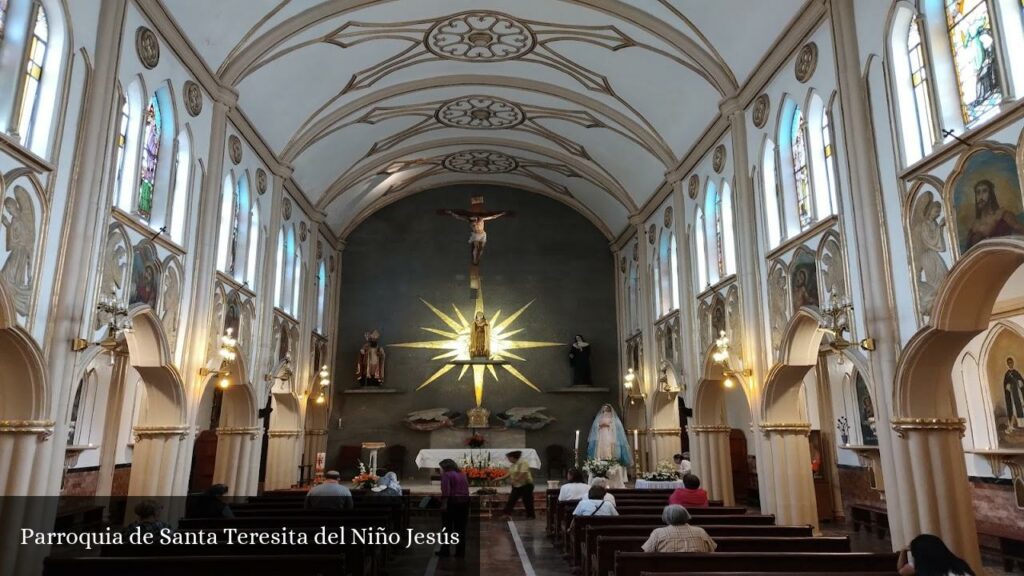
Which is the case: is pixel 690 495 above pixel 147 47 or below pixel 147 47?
below

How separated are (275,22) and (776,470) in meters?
12.1

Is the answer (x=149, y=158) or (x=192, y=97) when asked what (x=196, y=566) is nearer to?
(x=149, y=158)

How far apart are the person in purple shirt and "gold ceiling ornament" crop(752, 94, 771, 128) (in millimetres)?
8268

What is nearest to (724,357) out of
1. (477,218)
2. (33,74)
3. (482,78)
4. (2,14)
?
(482,78)

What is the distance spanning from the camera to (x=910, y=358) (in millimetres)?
8445

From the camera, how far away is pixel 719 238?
49.4ft

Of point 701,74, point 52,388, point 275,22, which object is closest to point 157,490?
point 52,388

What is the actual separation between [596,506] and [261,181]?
35.2 ft

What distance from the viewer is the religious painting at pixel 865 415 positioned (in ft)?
50.2

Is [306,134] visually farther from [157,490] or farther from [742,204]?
[742,204]

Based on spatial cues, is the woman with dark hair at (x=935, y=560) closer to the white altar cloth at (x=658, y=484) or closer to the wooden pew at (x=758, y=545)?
the wooden pew at (x=758, y=545)

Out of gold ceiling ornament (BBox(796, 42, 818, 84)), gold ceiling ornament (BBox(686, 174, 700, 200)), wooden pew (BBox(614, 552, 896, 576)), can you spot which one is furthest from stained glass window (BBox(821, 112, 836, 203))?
wooden pew (BBox(614, 552, 896, 576))

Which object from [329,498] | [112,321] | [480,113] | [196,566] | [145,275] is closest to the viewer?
[196,566]

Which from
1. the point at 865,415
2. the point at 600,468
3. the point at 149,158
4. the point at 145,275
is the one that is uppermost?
the point at 149,158
